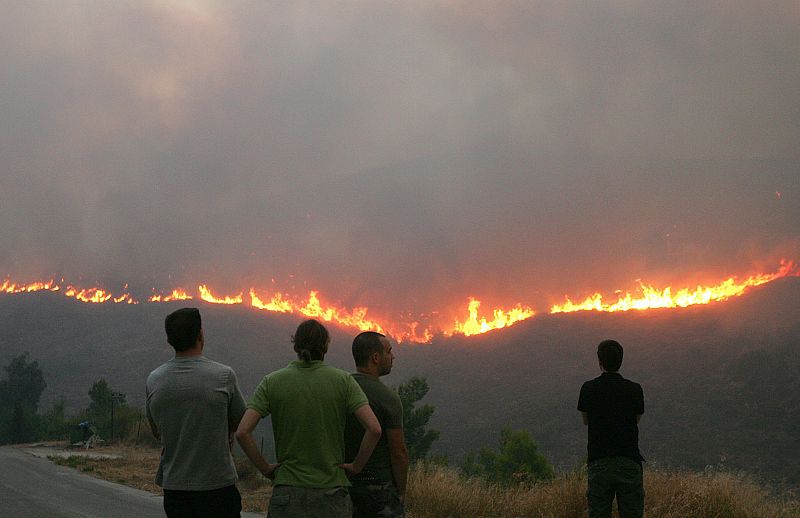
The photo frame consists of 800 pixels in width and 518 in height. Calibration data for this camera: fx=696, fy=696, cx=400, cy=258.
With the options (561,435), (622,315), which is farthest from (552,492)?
(622,315)

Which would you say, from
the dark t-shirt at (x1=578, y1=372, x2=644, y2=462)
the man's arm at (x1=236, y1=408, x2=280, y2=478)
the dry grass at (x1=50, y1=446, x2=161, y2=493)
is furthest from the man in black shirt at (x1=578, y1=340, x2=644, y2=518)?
the dry grass at (x1=50, y1=446, x2=161, y2=493)

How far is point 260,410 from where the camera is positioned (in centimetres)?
476

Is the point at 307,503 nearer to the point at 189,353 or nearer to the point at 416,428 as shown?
the point at 189,353

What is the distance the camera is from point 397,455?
16.6ft

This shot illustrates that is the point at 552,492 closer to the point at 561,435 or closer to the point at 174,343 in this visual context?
the point at 174,343

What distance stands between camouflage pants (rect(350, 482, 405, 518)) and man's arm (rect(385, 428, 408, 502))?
0.08 m

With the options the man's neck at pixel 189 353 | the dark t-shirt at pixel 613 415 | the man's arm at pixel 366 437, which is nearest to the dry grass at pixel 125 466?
the dark t-shirt at pixel 613 415

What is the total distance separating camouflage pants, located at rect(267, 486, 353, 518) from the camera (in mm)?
4633

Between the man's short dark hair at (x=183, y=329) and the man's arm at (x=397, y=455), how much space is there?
155cm

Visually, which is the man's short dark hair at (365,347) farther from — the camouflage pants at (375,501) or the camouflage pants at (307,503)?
the camouflage pants at (307,503)

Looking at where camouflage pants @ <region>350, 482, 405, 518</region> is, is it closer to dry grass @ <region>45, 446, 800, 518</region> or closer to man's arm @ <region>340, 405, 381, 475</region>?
man's arm @ <region>340, 405, 381, 475</region>

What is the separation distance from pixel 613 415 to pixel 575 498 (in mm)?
5229

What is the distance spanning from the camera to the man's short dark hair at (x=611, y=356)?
6.61m

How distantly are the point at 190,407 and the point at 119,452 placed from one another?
2918 centimetres
